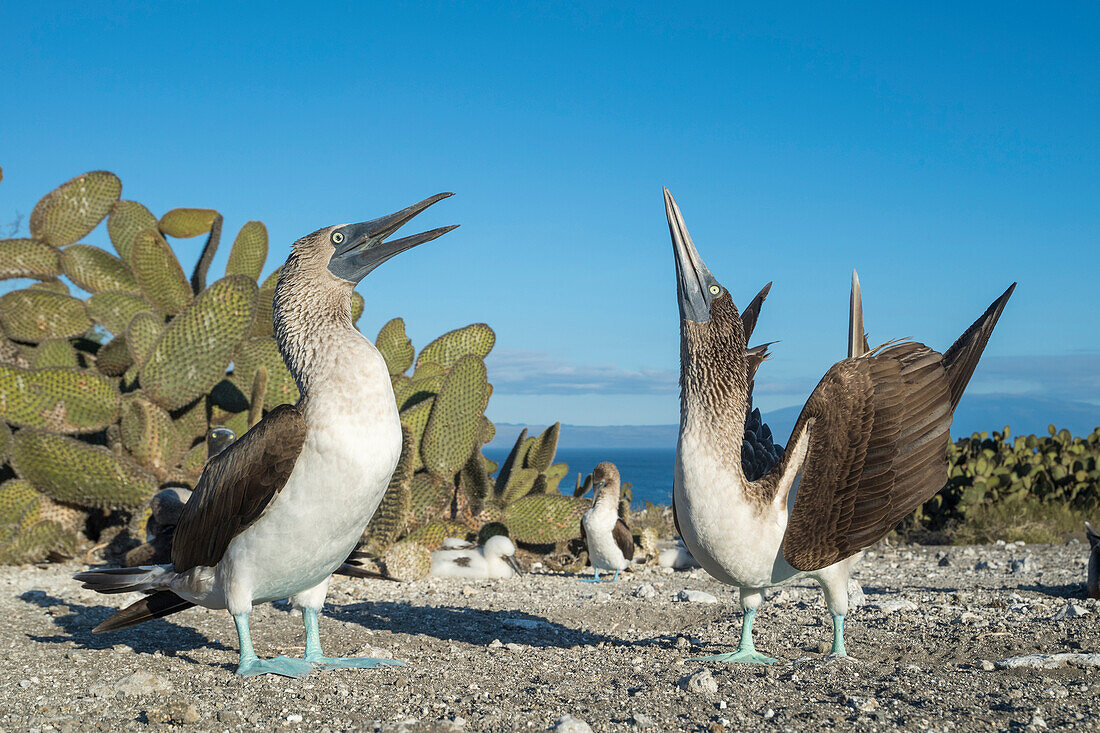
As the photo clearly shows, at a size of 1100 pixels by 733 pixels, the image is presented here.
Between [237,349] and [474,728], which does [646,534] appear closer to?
[237,349]

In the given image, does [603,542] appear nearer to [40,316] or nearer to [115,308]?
[115,308]

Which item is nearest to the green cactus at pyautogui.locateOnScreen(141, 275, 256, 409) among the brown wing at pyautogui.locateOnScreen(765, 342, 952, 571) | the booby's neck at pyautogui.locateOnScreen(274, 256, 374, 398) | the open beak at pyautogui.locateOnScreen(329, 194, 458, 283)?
the booby's neck at pyautogui.locateOnScreen(274, 256, 374, 398)

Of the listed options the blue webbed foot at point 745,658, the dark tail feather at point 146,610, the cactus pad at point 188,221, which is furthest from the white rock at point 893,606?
the cactus pad at point 188,221

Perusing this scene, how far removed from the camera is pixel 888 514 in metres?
4.19

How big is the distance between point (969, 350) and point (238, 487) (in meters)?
3.83

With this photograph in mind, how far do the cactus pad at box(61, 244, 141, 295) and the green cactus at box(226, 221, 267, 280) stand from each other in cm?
143

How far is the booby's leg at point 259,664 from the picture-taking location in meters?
4.11

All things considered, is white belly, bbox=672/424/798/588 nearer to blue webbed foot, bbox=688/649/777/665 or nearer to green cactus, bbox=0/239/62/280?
blue webbed foot, bbox=688/649/777/665

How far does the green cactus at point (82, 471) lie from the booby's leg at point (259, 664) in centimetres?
491

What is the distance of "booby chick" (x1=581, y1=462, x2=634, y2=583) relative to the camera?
850cm

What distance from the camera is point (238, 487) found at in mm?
4184

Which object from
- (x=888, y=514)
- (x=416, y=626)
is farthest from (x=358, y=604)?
(x=888, y=514)

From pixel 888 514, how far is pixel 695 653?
1393 millimetres

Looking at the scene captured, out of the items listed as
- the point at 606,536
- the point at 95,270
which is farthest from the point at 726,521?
the point at 95,270
